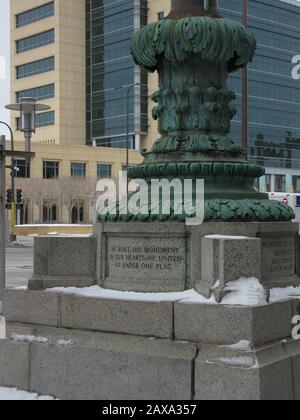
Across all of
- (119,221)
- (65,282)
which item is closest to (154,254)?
(119,221)

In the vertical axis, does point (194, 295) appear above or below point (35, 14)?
below

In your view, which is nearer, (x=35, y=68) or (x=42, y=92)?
(x=42, y=92)

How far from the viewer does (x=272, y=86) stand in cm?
9475

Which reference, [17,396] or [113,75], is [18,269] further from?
[113,75]

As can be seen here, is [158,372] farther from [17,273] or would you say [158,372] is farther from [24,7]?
[24,7]

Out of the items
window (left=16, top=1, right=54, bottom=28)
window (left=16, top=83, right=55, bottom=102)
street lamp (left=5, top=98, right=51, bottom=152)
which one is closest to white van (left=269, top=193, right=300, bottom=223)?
street lamp (left=5, top=98, right=51, bottom=152)

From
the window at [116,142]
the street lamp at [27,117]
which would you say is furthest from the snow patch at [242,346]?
the window at [116,142]

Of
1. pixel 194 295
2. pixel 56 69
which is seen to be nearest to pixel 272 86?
pixel 56 69

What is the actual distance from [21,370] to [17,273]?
15.5 m

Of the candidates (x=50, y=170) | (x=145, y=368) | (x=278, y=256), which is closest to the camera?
(x=145, y=368)

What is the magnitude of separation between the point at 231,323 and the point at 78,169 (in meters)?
73.9

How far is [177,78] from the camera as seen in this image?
6.55 meters

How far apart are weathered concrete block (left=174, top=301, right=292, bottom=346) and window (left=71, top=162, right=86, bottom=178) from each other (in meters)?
72.7

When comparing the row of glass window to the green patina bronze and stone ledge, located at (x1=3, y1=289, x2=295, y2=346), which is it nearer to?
the green patina bronze
